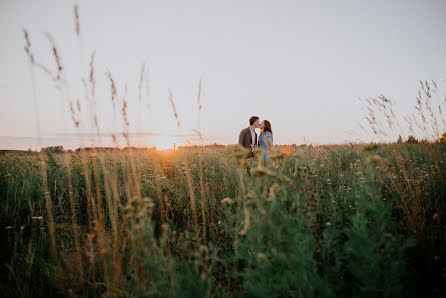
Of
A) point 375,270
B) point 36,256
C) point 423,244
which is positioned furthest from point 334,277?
point 36,256

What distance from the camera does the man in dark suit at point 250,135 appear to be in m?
6.48

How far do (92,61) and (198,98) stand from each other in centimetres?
131

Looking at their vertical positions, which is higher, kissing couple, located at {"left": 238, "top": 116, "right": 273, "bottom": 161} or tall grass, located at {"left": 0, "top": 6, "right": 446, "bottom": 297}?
kissing couple, located at {"left": 238, "top": 116, "right": 273, "bottom": 161}

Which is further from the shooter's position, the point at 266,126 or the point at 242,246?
the point at 266,126

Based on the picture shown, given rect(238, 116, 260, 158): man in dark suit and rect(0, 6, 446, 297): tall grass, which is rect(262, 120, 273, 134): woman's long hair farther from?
rect(0, 6, 446, 297): tall grass

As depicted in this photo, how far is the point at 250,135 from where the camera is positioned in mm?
6566

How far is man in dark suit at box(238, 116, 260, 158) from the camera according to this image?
6484 millimetres

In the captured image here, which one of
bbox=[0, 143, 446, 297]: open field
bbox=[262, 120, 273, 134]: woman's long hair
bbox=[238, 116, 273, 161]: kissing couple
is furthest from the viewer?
bbox=[262, 120, 273, 134]: woman's long hair

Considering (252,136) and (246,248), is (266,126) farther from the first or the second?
(246,248)

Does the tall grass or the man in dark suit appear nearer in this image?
the tall grass

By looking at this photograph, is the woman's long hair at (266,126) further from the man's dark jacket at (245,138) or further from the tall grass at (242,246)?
the tall grass at (242,246)

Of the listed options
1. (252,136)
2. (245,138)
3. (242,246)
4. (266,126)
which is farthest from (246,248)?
(266,126)

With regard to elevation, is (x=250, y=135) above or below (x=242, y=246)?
above

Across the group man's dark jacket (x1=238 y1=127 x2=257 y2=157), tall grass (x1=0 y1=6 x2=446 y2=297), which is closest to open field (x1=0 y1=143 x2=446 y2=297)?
tall grass (x1=0 y1=6 x2=446 y2=297)
